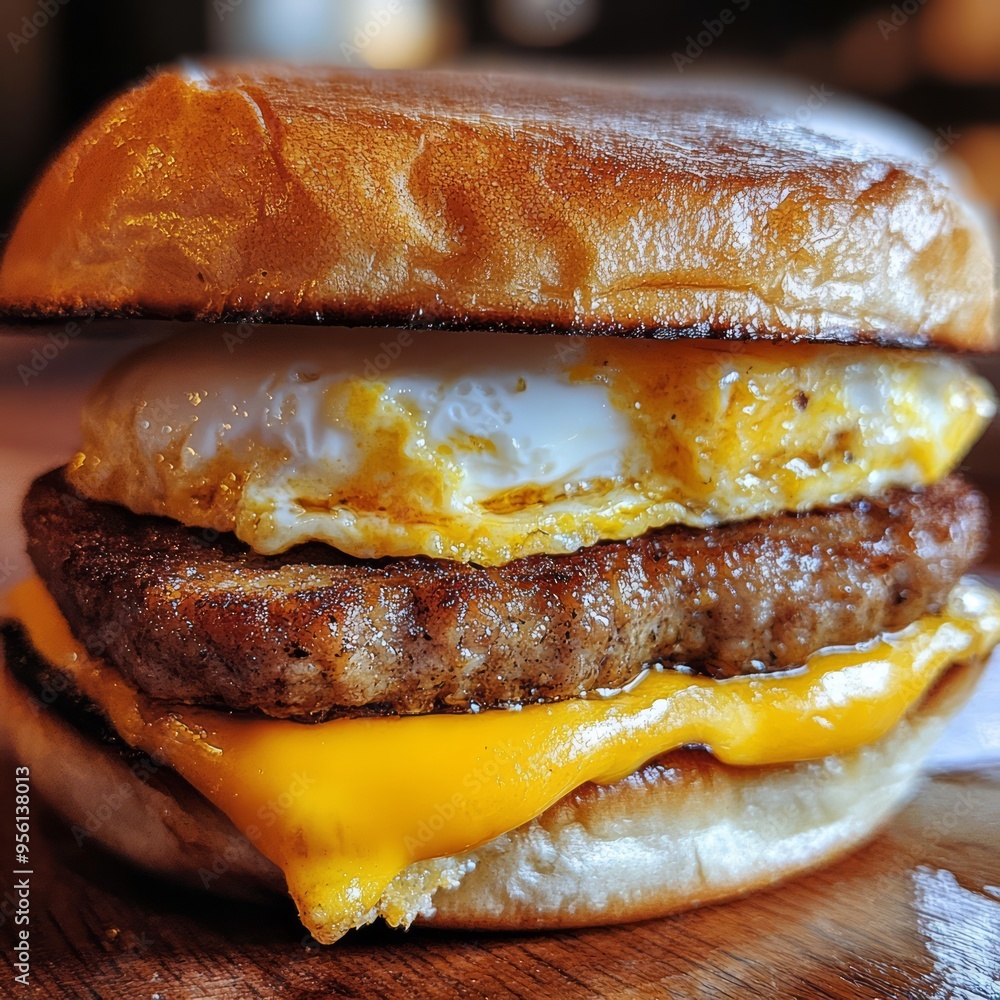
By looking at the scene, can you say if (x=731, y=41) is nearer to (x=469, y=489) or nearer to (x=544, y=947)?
(x=469, y=489)

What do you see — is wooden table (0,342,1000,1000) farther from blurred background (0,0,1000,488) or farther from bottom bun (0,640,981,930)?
blurred background (0,0,1000,488)

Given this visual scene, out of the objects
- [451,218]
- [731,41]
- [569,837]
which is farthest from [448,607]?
[731,41]

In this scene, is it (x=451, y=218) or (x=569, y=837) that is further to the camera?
(x=569, y=837)

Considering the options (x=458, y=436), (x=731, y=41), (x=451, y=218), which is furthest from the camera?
(x=731, y=41)

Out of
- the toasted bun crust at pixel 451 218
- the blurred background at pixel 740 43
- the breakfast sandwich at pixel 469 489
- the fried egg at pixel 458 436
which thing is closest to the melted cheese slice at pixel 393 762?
the breakfast sandwich at pixel 469 489

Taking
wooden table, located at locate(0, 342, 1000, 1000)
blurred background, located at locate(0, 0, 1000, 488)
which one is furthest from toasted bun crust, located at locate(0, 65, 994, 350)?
blurred background, located at locate(0, 0, 1000, 488)

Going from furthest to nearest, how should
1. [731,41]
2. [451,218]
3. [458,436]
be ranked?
1. [731,41]
2. [458,436]
3. [451,218]
